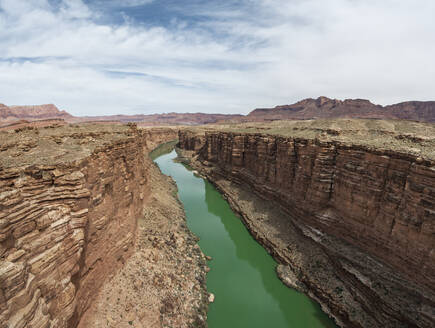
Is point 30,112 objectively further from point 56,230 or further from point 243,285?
point 243,285

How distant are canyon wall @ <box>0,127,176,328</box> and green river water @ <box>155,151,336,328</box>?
7.92 m

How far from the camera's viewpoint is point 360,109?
373 feet

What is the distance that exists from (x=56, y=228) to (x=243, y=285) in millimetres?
14108

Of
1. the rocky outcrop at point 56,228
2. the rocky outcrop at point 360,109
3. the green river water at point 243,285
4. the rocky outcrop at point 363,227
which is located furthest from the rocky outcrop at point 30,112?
the rocky outcrop at point 360,109

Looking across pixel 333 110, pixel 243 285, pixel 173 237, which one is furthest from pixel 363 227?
pixel 333 110

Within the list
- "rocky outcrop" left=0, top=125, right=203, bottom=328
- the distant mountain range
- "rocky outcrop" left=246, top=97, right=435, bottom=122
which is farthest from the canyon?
"rocky outcrop" left=246, top=97, right=435, bottom=122

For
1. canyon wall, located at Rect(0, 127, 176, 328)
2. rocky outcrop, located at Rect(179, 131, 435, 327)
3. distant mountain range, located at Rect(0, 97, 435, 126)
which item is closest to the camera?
canyon wall, located at Rect(0, 127, 176, 328)

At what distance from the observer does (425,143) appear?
45.7 ft

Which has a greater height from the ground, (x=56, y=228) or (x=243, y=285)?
(x=56, y=228)

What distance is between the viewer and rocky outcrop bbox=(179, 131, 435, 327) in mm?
11625

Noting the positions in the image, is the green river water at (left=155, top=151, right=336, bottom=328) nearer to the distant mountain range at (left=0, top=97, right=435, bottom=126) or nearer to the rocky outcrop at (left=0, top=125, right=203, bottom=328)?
the rocky outcrop at (left=0, top=125, right=203, bottom=328)

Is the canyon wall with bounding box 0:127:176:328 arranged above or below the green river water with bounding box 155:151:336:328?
above

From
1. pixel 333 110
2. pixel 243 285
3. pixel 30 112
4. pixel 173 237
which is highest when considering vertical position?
pixel 333 110

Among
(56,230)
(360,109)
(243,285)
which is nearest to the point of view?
(56,230)
